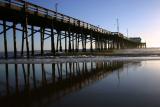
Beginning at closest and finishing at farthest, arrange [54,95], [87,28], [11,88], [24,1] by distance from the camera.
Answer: [54,95], [11,88], [24,1], [87,28]

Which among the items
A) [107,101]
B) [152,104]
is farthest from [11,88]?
[152,104]

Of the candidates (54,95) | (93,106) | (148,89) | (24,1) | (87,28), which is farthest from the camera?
→ (87,28)

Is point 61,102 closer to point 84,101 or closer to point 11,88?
point 84,101

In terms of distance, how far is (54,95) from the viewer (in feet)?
21.4

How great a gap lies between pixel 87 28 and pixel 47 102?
114 feet

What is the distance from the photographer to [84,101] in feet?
18.9

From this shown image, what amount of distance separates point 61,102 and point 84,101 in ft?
1.44

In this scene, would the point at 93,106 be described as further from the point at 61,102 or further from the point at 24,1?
the point at 24,1

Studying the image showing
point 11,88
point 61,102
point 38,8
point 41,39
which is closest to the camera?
point 61,102

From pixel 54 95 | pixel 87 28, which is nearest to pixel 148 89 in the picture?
pixel 54 95

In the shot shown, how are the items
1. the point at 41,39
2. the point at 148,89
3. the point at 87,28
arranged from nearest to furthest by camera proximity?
the point at 148,89, the point at 41,39, the point at 87,28

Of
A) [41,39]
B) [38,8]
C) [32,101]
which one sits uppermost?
[38,8]

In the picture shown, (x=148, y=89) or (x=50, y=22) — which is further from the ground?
(x=50, y=22)

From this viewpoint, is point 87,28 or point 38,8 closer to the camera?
point 38,8
